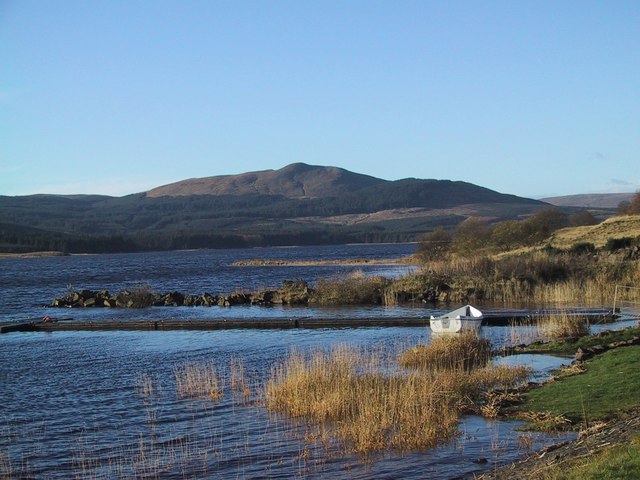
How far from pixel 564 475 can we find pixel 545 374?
409 inches

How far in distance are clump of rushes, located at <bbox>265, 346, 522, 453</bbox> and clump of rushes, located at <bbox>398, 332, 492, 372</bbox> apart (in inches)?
30.7

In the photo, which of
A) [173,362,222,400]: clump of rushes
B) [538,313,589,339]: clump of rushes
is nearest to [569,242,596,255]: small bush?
[538,313,589,339]: clump of rushes

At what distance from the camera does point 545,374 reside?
20.7 meters

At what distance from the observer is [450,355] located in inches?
914

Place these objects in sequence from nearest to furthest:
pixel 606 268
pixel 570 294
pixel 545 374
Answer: pixel 545 374 < pixel 570 294 < pixel 606 268

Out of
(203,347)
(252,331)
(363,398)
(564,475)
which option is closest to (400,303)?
(252,331)

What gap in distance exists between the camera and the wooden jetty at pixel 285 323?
34562 mm

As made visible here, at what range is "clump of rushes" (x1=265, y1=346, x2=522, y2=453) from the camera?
15.5m

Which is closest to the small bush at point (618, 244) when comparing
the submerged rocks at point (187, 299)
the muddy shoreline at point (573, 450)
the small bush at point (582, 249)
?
the small bush at point (582, 249)

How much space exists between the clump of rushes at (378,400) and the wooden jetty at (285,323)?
13.0 m

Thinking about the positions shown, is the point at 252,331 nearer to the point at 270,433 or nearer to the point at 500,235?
the point at 270,433

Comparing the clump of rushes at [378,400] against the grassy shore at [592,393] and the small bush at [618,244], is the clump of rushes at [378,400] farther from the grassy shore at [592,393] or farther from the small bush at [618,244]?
the small bush at [618,244]

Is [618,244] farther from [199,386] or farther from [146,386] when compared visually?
[199,386]

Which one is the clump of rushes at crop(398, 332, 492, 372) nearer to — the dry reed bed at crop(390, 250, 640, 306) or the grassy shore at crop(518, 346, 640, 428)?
the grassy shore at crop(518, 346, 640, 428)
